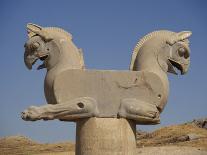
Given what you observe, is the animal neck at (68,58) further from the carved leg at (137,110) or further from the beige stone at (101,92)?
the carved leg at (137,110)

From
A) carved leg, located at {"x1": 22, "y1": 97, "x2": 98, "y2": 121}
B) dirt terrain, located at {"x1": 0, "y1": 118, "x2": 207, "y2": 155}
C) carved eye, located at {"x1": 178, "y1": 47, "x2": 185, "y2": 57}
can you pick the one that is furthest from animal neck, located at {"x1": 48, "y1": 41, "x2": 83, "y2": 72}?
dirt terrain, located at {"x1": 0, "y1": 118, "x2": 207, "y2": 155}

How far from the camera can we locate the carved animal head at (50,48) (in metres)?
8.42

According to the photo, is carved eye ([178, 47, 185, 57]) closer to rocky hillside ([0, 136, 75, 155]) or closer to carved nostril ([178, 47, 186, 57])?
carved nostril ([178, 47, 186, 57])

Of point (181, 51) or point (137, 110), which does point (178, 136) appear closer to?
point (181, 51)

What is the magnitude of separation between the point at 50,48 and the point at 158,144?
63.2ft

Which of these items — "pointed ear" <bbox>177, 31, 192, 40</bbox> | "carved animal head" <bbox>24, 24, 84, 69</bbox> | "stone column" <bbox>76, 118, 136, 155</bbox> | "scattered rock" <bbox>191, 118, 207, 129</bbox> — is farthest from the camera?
"scattered rock" <bbox>191, 118, 207, 129</bbox>

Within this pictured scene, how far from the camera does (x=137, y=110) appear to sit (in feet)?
26.3

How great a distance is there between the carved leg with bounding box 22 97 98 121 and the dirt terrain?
45.5 feet

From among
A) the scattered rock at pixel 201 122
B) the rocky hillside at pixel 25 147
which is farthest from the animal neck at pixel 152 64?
the scattered rock at pixel 201 122

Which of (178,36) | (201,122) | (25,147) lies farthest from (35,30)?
(201,122)

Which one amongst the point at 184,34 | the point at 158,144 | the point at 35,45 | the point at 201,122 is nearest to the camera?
the point at 35,45

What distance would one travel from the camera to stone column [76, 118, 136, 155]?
7.90 metres

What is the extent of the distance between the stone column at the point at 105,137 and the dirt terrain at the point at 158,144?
44.8ft

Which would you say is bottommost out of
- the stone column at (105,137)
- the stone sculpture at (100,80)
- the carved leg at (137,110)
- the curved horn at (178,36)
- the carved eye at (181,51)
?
the stone column at (105,137)
